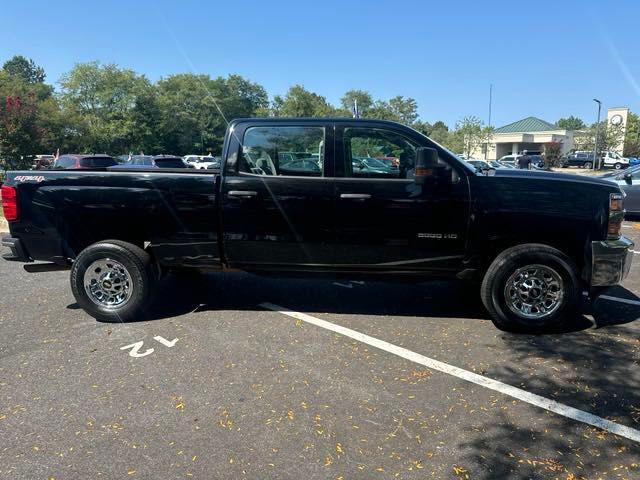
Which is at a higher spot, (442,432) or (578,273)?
(578,273)

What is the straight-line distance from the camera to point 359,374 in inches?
150

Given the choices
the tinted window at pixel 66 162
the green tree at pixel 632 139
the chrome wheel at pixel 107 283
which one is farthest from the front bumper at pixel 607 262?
the green tree at pixel 632 139

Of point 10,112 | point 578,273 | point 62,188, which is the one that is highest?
point 10,112

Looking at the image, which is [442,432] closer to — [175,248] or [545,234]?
[545,234]

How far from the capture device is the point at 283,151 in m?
4.90

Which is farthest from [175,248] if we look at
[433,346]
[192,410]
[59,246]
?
[433,346]

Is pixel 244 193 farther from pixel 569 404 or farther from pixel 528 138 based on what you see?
pixel 528 138

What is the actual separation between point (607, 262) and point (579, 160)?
58.1m

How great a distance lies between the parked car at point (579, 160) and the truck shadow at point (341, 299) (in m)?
55.8

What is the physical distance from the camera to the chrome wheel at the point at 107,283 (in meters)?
4.95

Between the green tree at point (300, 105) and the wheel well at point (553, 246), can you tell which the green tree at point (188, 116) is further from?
the wheel well at point (553, 246)

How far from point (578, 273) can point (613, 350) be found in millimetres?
736

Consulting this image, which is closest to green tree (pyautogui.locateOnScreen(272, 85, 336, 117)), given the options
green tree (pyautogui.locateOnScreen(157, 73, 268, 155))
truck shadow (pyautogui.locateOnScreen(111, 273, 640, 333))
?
green tree (pyautogui.locateOnScreen(157, 73, 268, 155))

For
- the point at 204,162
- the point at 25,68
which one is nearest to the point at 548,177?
the point at 204,162
